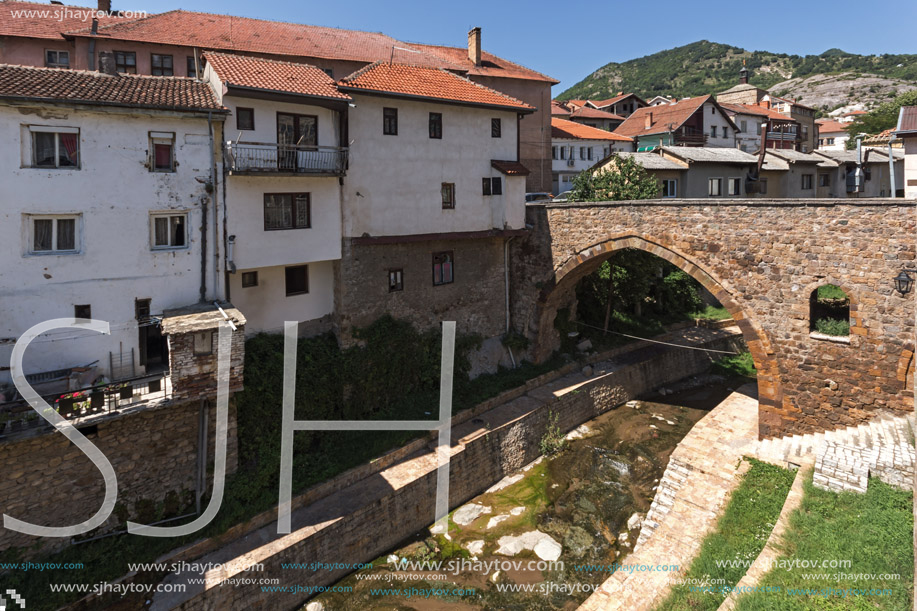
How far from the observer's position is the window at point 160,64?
798 inches

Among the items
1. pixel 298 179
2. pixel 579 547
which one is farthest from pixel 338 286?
pixel 579 547

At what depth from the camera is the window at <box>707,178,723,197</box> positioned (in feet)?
88.2

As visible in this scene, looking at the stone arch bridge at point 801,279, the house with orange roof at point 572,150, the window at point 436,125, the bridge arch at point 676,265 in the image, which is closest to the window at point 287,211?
the window at point 436,125

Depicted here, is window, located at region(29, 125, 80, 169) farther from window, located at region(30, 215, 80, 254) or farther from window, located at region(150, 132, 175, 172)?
window, located at region(150, 132, 175, 172)

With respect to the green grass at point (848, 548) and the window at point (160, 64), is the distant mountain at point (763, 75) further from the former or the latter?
the green grass at point (848, 548)

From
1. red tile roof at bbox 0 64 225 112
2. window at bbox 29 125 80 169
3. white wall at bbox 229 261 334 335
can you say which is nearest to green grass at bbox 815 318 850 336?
white wall at bbox 229 261 334 335

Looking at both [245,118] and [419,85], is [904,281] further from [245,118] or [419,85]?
[245,118]

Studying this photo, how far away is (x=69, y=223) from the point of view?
35.3ft

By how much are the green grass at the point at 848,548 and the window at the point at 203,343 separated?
10.6 meters

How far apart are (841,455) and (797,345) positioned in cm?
323

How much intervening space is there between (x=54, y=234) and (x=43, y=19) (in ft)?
54.9

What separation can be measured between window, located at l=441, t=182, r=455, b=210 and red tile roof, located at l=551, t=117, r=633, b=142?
864 inches

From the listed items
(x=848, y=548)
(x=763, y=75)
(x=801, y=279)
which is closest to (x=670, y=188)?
(x=801, y=279)

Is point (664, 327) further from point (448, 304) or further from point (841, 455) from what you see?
point (841, 455)
